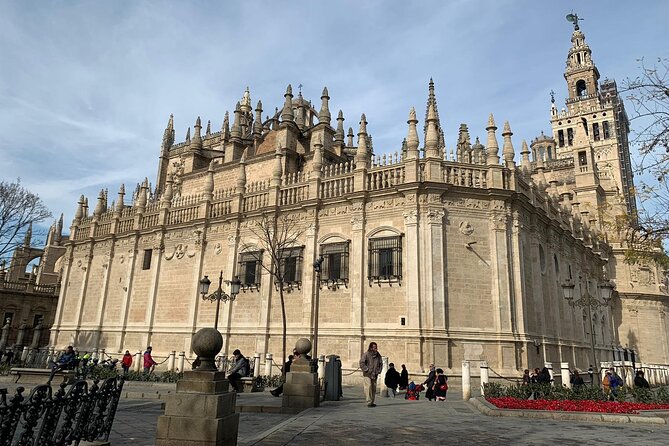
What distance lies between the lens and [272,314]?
→ 23766mm

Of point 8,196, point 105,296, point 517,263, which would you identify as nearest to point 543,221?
point 517,263

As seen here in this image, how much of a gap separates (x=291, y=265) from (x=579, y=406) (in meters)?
14.9

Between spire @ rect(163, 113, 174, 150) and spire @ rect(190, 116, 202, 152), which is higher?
spire @ rect(163, 113, 174, 150)


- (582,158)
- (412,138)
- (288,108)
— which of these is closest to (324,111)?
(288,108)

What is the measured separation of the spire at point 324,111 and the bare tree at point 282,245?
8702 mm

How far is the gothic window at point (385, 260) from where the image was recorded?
2056 centimetres

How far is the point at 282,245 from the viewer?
23.7m

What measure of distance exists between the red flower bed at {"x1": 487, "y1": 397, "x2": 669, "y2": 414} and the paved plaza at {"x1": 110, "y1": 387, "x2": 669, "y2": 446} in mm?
1011

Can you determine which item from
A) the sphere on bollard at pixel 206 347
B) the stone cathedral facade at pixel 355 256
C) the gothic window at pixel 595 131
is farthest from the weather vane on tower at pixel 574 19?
the sphere on bollard at pixel 206 347

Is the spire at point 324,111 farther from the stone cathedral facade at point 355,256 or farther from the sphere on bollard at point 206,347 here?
the sphere on bollard at point 206,347

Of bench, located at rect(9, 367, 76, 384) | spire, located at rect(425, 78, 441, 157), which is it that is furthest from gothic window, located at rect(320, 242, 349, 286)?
bench, located at rect(9, 367, 76, 384)

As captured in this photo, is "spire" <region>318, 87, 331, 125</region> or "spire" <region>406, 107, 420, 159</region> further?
"spire" <region>318, 87, 331, 125</region>

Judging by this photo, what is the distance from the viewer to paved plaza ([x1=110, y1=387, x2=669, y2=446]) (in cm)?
811

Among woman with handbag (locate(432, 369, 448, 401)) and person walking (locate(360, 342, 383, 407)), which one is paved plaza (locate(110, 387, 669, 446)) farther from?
woman with handbag (locate(432, 369, 448, 401))
